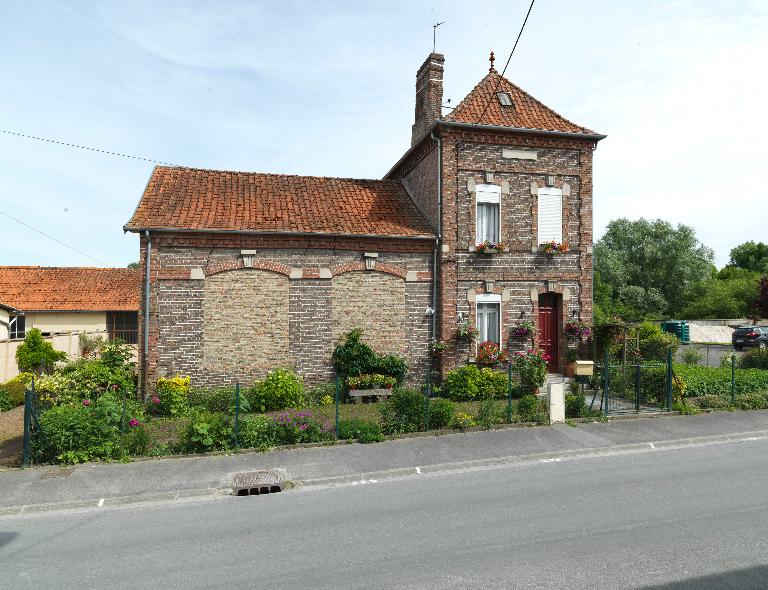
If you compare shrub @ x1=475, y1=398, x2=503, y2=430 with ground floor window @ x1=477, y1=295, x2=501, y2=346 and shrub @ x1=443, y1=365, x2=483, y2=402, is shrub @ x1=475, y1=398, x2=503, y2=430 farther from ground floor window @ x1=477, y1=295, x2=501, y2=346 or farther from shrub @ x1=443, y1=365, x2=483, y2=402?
ground floor window @ x1=477, y1=295, x2=501, y2=346

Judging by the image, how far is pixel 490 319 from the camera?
16.1 metres

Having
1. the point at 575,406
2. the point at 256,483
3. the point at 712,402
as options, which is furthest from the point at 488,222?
the point at 256,483

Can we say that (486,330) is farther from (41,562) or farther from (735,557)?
(41,562)

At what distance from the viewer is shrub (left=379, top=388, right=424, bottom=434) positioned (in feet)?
37.6

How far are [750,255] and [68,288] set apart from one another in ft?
247

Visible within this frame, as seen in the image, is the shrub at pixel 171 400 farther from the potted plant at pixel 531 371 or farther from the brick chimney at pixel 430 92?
the brick chimney at pixel 430 92

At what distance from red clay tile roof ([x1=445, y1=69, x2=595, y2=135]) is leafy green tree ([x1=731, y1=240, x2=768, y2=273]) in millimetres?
62943

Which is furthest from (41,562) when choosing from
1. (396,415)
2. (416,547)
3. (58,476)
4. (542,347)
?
(542,347)

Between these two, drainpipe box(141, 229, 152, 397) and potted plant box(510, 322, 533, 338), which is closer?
drainpipe box(141, 229, 152, 397)

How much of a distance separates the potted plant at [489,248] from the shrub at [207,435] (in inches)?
345

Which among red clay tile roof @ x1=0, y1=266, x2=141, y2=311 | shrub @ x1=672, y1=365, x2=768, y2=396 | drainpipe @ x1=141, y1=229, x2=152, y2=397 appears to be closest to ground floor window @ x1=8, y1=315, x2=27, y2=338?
red clay tile roof @ x1=0, y1=266, x2=141, y2=311

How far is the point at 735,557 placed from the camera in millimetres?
5707

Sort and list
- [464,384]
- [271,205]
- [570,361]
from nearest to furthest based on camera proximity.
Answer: [464,384], [271,205], [570,361]

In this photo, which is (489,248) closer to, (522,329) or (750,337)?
(522,329)
